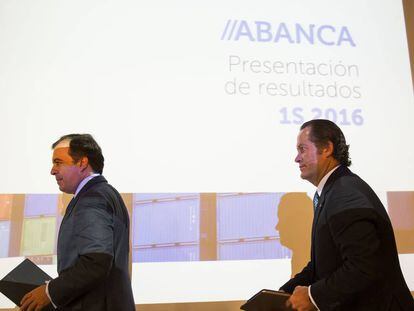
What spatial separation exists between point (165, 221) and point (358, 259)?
141 centimetres

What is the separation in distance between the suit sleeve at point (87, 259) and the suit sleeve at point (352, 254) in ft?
2.50

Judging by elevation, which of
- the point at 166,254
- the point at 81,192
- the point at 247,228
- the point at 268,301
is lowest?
the point at 268,301

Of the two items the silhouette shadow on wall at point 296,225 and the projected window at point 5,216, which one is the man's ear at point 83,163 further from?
the silhouette shadow on wall at point 296,225

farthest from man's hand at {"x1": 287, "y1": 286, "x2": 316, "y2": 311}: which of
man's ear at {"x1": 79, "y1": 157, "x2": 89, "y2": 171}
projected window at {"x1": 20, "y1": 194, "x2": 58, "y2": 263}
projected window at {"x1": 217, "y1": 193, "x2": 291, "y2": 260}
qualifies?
projected window at {"x1": 20, "y1": 194, "x2": 58, "y2": 263}

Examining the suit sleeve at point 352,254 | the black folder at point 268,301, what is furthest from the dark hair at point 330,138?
the black folder at point 268,301

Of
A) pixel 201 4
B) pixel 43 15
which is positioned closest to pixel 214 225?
pixel 201 4

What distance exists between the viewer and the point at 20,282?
1828 mm

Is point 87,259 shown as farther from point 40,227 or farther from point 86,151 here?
point 40,227

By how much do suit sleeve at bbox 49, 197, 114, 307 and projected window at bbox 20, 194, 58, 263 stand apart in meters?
1.01

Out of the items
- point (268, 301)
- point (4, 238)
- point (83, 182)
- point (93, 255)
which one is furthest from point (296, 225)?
point (4, 238)

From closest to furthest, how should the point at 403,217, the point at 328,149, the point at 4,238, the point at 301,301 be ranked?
the point at 301,301 < the point at 328,149 < the point at 4,238 < the point at 403,217

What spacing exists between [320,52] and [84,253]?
7.27 ft

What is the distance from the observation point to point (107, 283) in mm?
1848

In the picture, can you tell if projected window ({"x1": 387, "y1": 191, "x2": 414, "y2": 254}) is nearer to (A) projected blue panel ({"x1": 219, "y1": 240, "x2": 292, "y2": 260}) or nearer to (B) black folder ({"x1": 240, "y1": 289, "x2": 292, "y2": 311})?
(A) projected blue panel ({"x1": 219, "y1": 240, "x2": 292, "y2": 260})
